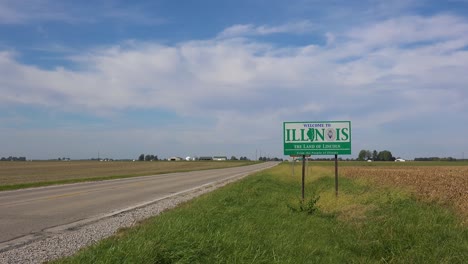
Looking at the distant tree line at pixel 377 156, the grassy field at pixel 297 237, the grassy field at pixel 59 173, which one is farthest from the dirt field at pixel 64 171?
the distant tree line at pixel 377 156

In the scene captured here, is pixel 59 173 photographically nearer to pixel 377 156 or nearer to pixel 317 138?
pixel 317 138

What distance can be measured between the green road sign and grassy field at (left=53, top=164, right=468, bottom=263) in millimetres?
4500

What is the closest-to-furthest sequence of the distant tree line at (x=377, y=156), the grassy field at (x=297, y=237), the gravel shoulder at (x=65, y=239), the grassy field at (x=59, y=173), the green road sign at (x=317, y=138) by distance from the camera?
1. the grassy field at (x=297, y=237)
2. the gravel shoulder at (x=65, y=239)
3. the green road sign at (x=317, y=138)
4. the grassy field at (x=59, y=173)
5. the distant tree line at (x=377, y=156)

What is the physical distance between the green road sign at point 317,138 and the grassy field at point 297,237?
450 centimetres

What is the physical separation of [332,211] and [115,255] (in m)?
8.64

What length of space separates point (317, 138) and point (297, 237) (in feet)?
31.2

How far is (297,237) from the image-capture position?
8680 millimetres

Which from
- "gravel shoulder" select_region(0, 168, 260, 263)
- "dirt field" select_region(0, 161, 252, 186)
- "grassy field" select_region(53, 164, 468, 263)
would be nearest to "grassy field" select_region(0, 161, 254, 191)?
"dirt field" select_region(0, 161, 252, 186)

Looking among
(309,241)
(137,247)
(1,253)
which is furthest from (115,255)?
(309,241)

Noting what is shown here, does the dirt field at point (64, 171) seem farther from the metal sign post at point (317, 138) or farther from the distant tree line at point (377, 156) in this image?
the distant tree line at point (377, 156)

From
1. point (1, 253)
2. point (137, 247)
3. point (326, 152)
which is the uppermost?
point (326, 152)

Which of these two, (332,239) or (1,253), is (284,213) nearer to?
(332,239)

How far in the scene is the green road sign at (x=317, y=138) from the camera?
17453mm

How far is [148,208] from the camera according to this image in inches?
582
